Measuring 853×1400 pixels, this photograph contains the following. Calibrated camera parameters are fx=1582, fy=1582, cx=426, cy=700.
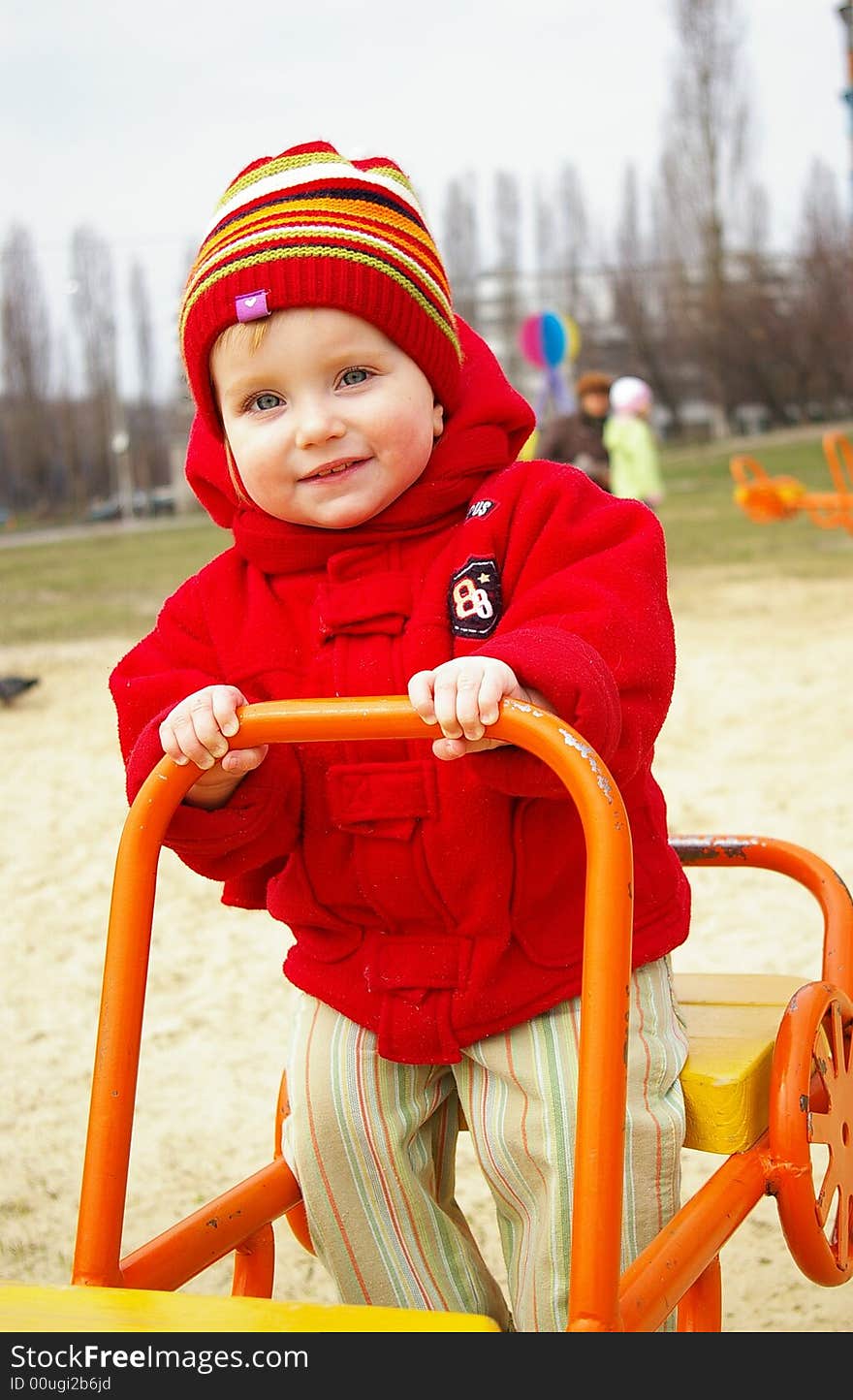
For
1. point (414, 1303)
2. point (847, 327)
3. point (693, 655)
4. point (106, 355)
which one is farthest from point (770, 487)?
point (106, 355)

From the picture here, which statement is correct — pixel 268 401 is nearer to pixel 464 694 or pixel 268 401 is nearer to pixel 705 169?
pixel 464 694

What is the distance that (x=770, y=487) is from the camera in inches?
489

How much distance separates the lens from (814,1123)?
164 cm

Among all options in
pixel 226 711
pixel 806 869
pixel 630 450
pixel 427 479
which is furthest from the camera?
pixel 630 450

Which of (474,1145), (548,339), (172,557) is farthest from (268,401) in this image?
(172,557)

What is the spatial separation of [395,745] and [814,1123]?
590 mm

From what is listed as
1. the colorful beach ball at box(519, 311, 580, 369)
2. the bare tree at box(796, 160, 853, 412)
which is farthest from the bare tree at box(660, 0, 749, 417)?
A: the colorful beach ball at box(519, 311, 580, 369)


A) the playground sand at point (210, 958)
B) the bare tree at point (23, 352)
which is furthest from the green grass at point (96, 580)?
the bare tree at point (23, 352)

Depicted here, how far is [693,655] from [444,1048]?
6068mm

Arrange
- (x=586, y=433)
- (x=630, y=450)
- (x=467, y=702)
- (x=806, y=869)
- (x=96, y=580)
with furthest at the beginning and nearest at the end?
(x=96, y=580), (x=630, y=450), (x=586, y=433), (x=806, y=869), (x=467, y=702)

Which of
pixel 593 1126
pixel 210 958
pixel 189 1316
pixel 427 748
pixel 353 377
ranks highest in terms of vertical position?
pixel 353 377

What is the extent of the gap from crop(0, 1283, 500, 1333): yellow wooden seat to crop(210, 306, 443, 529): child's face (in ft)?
2.43

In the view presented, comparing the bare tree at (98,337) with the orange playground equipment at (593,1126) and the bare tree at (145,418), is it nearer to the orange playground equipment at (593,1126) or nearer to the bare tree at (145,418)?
the bare tree at (145,418)

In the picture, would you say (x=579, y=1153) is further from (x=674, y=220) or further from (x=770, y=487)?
(x=674, y=220)
